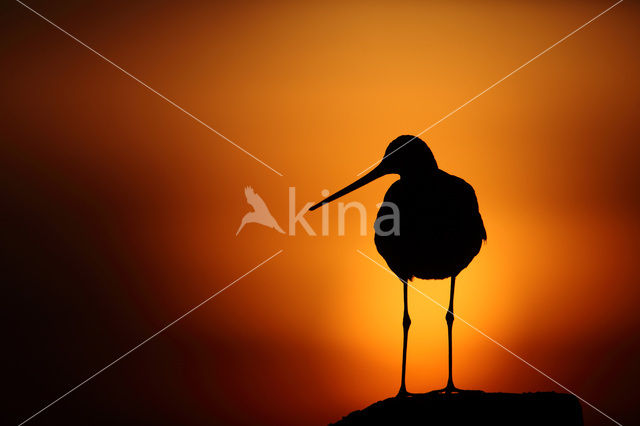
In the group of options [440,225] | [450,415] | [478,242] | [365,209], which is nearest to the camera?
[450,415]

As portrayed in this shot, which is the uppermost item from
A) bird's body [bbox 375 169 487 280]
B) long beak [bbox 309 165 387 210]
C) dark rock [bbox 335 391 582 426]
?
long beak [bbox 309 165 387 210]

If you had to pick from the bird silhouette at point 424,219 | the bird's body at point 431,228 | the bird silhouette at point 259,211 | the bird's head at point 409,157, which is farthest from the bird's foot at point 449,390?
the bird silhouette at point 259,211

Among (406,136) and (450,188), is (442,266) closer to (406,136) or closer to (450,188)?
(450,188)

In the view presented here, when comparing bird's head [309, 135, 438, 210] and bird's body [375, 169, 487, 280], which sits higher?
bird's head [309, 135, 438, 210]

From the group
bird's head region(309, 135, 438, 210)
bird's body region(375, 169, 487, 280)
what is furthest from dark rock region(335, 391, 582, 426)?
bird's head region(309, 135, 438, 210)

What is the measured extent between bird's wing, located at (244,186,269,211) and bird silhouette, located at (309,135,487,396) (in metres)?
1.00

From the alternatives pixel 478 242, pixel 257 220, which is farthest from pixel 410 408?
pixel 257 220

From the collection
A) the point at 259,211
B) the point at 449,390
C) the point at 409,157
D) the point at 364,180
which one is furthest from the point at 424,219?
the point at 259,211

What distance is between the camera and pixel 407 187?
290 centimetres

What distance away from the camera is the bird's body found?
2.81 m

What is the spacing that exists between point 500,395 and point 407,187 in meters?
0.97

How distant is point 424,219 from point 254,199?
1.29m

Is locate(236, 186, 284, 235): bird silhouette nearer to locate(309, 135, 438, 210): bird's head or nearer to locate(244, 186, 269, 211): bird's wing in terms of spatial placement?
locate(244, 186, 269, 211): bird's wing

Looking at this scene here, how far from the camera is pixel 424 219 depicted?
281 cm
